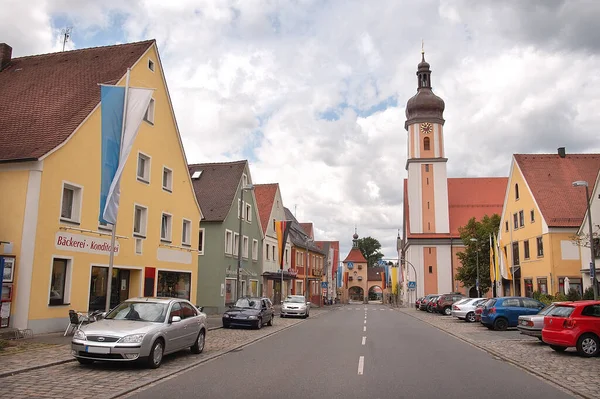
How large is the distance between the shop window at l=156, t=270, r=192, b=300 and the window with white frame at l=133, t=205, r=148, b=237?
8.69ft

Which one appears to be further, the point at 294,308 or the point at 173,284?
the point at 294,308

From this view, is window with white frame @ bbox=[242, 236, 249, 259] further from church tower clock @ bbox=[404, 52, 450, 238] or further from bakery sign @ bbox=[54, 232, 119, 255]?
church tower clock @ bbox=[404, 52, 450, 238]

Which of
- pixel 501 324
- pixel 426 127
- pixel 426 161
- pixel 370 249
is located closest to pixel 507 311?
pixel 501 324

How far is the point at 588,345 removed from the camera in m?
14.4

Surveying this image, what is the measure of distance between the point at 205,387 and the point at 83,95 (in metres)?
14.8

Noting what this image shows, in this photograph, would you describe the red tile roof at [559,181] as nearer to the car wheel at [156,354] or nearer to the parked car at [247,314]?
the parked car at [247,314]

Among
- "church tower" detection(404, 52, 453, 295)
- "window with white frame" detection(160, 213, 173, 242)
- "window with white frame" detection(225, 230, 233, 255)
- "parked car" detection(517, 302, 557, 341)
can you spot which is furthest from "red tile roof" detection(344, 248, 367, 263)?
"parked car" detection(517, 302, 557, 341)

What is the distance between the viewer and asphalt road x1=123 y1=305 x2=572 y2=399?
29.7 feet

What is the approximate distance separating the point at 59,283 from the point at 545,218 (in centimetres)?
3240

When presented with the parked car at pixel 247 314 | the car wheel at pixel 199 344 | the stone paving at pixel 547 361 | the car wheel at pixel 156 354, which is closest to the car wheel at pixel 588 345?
the stone paving at pixel 547 361

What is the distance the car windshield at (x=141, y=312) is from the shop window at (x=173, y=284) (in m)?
12.8

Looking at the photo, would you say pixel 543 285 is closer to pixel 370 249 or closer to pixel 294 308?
pixel 294 308

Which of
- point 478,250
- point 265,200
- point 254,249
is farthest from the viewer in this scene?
point 478,250

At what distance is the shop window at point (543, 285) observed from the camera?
1503 inches
